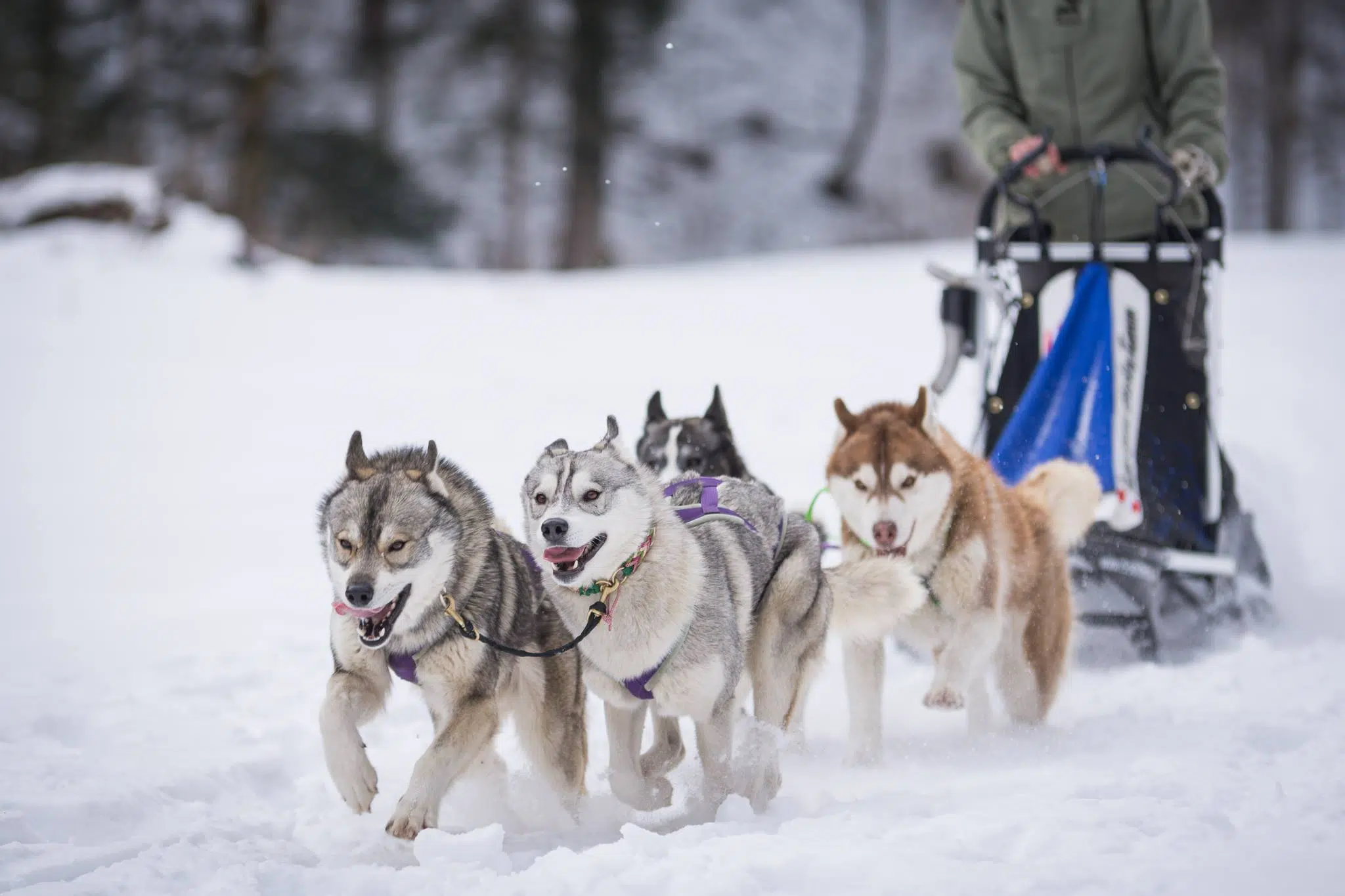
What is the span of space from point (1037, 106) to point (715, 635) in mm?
3042

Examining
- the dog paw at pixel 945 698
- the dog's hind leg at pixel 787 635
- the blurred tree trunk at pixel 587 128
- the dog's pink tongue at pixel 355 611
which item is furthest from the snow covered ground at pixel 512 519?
the blurred tree trunk at pixel 587 128

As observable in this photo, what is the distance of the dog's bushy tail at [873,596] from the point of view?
3.52 metres

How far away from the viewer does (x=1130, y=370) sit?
4.71 m

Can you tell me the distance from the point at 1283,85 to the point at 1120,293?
22.5 m

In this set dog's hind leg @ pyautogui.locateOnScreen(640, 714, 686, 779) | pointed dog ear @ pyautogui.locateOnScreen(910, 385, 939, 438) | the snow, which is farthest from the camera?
the snow

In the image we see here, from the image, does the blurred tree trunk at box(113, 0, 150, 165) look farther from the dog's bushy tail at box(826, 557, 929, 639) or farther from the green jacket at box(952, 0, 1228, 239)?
the dog's bushy tail at box(826, 557, 929, 639)

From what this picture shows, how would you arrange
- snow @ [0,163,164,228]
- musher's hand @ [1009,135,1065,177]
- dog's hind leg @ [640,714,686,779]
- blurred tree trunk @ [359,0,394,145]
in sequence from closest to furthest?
dog's hind leg @ [640,714,686,779] → musher's hand @ [1009,135,1065,177] → snow @ [0,163,164,228] → blurred tree trunk @ [359,0,394,145]

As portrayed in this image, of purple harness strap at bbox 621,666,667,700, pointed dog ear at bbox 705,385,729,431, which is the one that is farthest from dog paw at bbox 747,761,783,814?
pointed dog ear at bbox 705,385,729,431

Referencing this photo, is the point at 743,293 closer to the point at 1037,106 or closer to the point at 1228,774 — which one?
the point at 1037,106

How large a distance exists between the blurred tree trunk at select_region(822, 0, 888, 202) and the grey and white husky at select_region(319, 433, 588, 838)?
2028 cm

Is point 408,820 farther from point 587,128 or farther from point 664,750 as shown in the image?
point 587,128

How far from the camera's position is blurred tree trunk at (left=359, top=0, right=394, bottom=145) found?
21312 millimetres

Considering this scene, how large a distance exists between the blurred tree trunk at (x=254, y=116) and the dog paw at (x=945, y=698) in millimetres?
15313

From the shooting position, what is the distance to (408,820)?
291 cm
